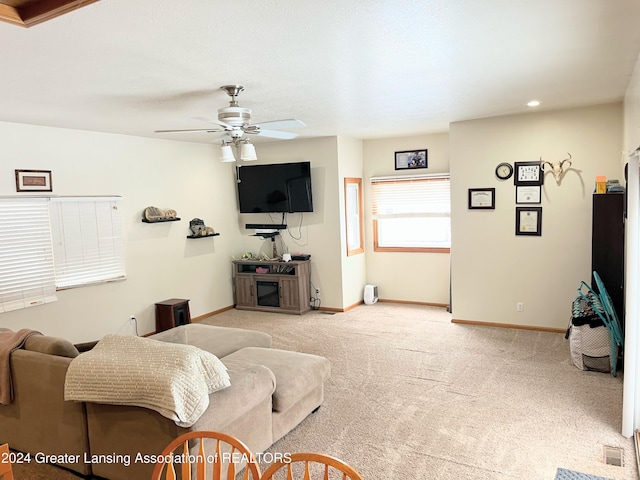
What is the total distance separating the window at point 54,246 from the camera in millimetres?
4742

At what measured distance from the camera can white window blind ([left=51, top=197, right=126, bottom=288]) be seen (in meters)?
5.18

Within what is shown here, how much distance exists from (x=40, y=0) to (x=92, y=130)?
12.5ft

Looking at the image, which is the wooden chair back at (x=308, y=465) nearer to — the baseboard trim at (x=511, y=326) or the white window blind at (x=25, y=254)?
the white window blind at (x=25, y=254)

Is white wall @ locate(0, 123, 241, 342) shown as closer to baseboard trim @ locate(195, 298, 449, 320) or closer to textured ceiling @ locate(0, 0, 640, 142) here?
baseboard trim @ locate(195, 298, 449, 320)

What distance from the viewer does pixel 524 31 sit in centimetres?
265

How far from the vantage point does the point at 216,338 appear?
4277 mm

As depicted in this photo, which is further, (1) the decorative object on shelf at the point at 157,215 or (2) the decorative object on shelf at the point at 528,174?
(1) the decorative object on shelf at the point at 157,215

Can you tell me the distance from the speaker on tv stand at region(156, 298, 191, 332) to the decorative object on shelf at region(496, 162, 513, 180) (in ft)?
13.9

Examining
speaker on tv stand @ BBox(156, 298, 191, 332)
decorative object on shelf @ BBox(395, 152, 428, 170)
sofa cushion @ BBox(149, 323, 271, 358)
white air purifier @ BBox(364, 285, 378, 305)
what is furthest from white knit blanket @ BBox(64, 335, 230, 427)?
decorative object on shelf @ BBox(395, 152, 428, 170)

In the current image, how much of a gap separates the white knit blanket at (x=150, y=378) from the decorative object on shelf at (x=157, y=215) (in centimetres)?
337

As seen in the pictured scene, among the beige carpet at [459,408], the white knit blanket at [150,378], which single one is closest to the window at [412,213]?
the beige carpet at [459,408]

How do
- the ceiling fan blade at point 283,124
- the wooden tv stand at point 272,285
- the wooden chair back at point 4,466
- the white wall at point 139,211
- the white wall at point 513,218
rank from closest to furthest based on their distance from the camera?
the wooden chair back at point 4,466 < the ceiling fan blade at point 283,124 < the white wall at point 139,211 < the white wall at point 513,218 < the wooden tv stand at point 272,285

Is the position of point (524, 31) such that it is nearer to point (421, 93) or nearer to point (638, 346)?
point (421, 93)

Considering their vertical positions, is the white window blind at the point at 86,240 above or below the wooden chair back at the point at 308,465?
above
